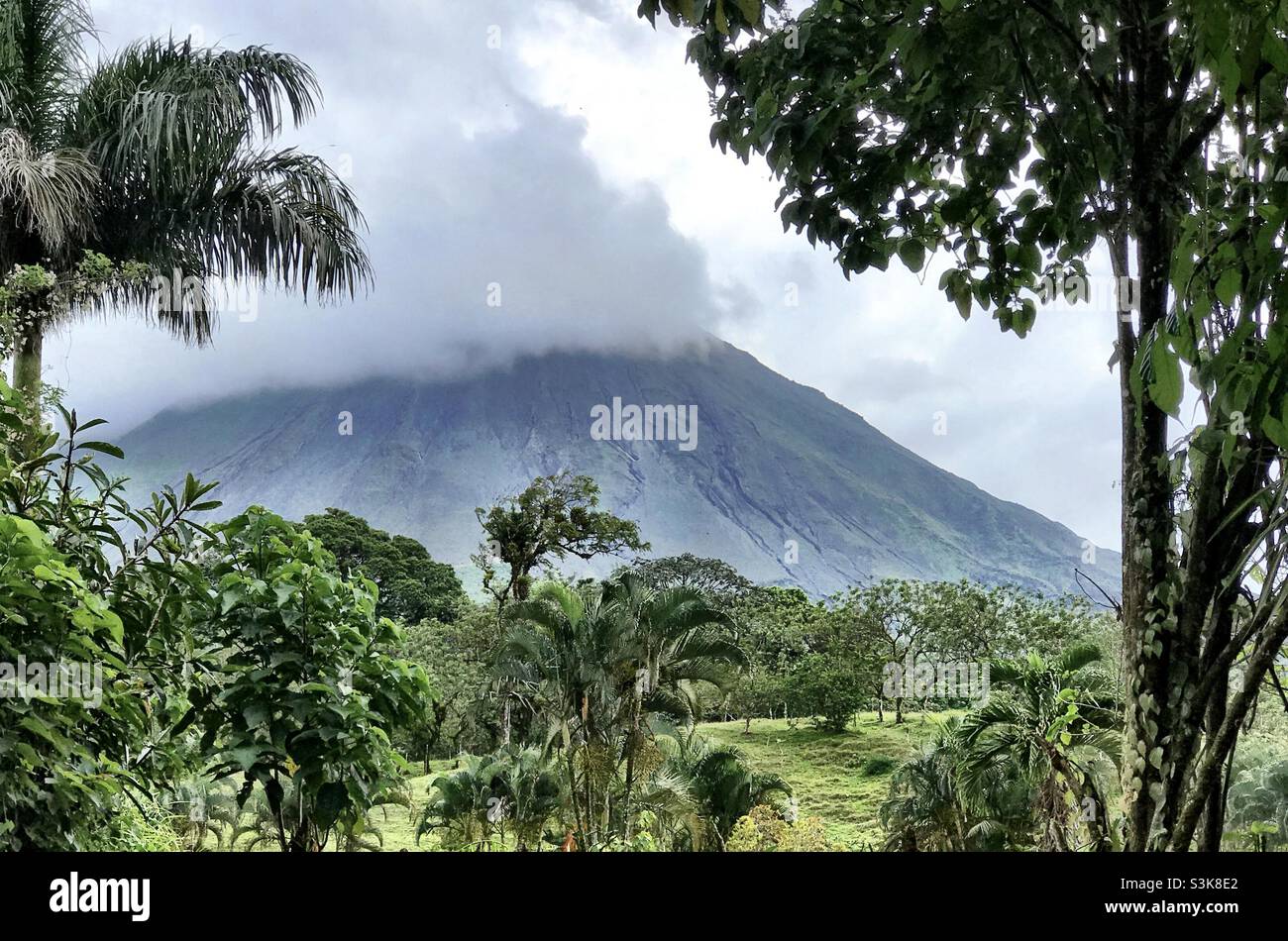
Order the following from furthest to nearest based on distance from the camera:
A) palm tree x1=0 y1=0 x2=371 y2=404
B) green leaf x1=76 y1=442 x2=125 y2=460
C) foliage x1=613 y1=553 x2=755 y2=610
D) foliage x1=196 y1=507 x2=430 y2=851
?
foliage x1=613 y1=553 x2=755 y2=610, palm tree x1=0 y1=0 x2=371 y2=404, foliage x1=196 y1=507 x2=430 y2=851, green leaf x1=76 y1=442 x2=125 y2=460

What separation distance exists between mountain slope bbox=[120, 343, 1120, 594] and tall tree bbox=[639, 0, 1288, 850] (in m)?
21.4

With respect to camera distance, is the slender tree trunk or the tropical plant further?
the tropical plant

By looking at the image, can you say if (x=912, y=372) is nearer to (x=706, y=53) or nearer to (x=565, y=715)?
(x=565, y=715)

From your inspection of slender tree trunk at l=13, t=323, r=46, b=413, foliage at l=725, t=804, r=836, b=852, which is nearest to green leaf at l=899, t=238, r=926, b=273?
slender tree trunk at l=13, t=323, r=46, b=413

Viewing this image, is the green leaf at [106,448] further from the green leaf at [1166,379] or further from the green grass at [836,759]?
the green grass at [836,759]

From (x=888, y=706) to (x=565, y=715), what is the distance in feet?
16.9

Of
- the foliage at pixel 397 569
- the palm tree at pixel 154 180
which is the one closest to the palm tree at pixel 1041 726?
the palm tree at pixel 154 180

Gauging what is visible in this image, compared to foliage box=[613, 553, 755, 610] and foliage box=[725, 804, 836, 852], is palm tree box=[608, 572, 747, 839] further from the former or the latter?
foliage box=[613, 553, 755, 610]

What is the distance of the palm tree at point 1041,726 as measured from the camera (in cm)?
315

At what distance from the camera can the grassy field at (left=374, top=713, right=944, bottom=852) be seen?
352 inches

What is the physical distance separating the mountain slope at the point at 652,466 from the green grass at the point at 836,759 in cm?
1284

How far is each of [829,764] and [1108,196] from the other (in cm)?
904

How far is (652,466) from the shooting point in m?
27.5

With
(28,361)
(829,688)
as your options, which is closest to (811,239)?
(28,361)
